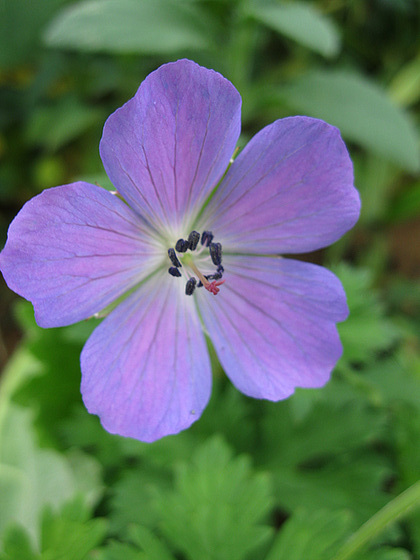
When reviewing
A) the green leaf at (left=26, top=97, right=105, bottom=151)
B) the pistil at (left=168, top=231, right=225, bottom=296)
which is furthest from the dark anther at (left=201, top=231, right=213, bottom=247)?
the green leaf at (left=26, top=97, right=105, bottom=151)

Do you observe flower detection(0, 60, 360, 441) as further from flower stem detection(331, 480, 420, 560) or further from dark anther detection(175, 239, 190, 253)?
flower stem detection(331, 480, 420, 560)

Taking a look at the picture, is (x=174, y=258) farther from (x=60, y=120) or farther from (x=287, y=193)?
(x=60, y=120)

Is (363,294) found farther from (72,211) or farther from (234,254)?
(72,211)

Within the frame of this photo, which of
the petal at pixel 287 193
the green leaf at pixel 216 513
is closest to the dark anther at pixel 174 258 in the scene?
the petal at pixel 287 193

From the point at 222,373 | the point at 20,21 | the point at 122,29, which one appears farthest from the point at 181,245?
the point at 20,21

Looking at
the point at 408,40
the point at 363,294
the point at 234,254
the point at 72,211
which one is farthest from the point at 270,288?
the point at 408,40
